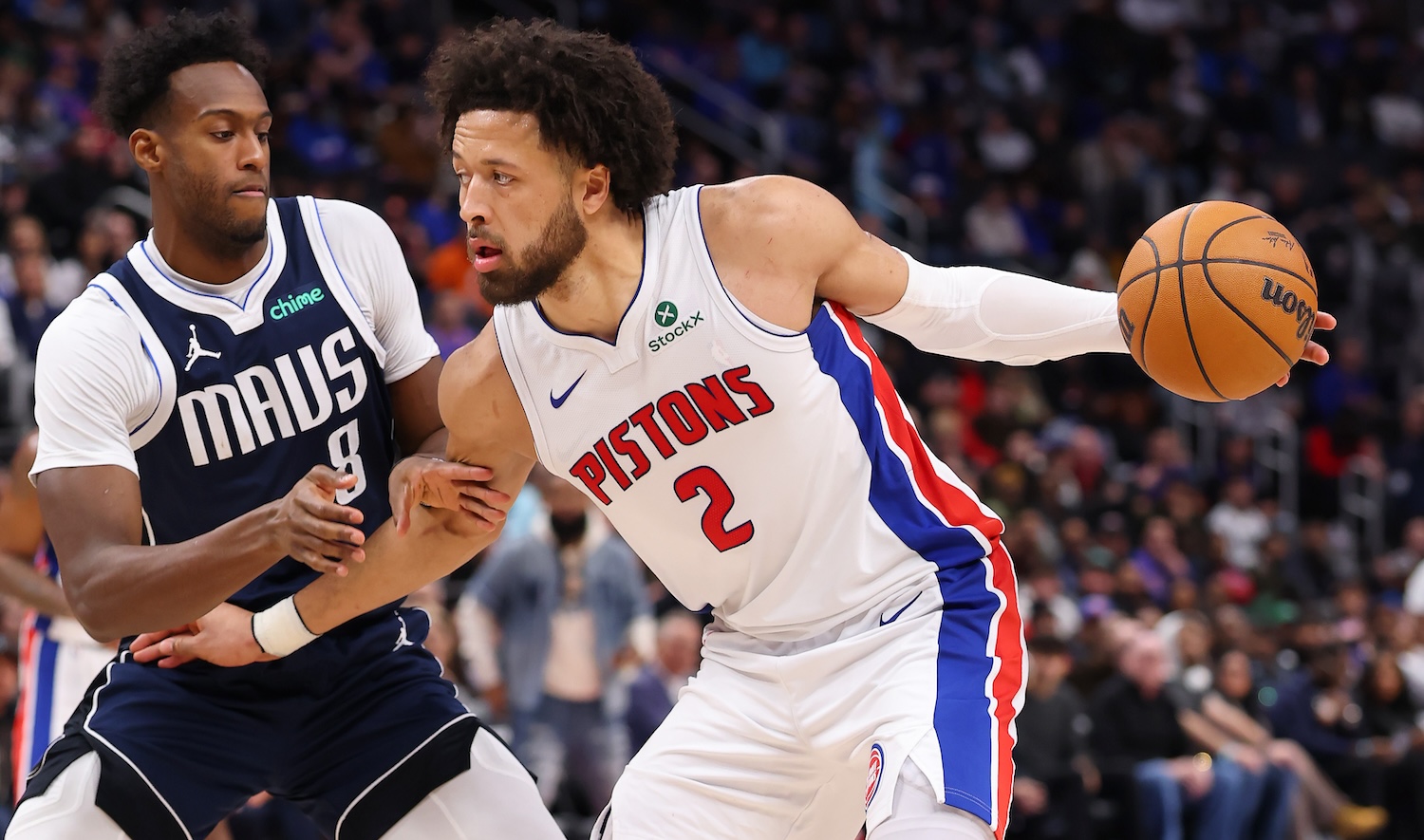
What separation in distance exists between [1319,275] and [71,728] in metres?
16.6

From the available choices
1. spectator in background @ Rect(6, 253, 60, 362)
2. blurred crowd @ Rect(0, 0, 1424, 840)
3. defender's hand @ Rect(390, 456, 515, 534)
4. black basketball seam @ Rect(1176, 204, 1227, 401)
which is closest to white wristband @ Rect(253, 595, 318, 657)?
defender's hand @ Rect(390, 456, 515, 534)

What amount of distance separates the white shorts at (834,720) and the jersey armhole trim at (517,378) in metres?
0.70

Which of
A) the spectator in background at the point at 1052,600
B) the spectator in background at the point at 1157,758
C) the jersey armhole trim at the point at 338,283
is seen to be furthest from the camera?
the spectator in background at the point at 1052,600

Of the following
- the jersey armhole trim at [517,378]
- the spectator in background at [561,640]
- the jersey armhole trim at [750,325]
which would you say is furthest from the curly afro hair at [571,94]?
the spectator in background at [561,640]

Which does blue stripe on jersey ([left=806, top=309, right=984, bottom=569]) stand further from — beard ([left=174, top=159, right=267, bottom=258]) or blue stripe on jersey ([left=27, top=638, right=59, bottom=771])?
blue stripe on jersey ([left=27, top=638, right=59, bottom=771])

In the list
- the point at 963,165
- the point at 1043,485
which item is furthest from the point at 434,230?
the point at 963,165

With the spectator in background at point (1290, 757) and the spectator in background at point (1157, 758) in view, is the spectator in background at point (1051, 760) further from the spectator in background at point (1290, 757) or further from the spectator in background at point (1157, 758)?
the spectator in background at point (1290, 757)

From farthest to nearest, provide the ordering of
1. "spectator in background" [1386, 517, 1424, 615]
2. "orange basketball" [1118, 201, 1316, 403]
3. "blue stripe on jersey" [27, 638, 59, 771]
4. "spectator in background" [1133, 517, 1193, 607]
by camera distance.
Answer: "spectator in background" [1133, 517, 1193, 607] < "spectator in background" [1386, 517, 1424, 615] < "blue stripe on jersey" [27, 638, 59, 771] < "orange basketball" [1118, 201, 1316, 403]

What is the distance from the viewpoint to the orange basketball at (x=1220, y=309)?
4.02 m

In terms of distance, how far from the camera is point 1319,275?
722 inches

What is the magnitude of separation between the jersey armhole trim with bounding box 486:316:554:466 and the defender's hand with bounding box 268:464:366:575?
0.48 meters

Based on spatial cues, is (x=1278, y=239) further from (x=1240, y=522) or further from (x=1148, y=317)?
(x=1240, y=522)

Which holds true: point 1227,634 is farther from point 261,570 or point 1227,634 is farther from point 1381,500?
point 261,570

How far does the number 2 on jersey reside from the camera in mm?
3990
